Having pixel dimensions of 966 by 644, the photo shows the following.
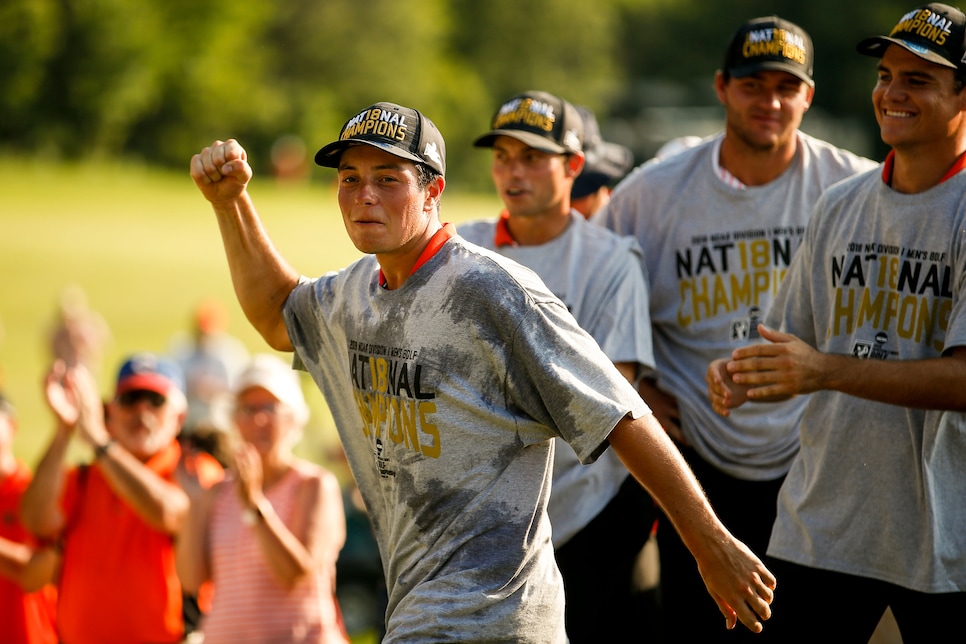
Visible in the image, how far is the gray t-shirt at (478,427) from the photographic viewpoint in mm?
3480

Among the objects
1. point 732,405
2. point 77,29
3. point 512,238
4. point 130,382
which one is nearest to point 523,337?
point 732,405

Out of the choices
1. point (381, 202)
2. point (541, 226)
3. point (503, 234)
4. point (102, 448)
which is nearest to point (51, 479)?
point (102, 448)

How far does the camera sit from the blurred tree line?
1876 inches

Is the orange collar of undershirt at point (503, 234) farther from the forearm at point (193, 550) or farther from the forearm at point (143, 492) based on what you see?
the forearm at point (143, 492)

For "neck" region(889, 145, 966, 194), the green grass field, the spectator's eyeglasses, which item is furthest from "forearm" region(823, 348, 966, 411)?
the green grass field

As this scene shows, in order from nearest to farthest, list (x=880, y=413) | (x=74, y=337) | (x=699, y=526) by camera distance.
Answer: (x=699, y=526) < (x=880, y=413) < (x=74, y=337)

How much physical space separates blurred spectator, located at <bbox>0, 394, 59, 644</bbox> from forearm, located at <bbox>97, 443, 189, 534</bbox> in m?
0.49

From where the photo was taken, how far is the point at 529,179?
5215 mm

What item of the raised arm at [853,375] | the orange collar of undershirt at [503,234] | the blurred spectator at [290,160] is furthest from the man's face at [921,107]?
the blurred spectator at [290,160]

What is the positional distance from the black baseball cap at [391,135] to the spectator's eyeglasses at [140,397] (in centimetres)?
287

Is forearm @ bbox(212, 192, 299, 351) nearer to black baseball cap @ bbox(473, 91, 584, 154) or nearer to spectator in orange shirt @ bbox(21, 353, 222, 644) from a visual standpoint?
black baseball cap @ bbox(473, 91, 584, 154)

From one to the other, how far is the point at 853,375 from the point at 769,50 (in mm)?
1697

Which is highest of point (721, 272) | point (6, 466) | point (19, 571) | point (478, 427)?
point (721, 272)

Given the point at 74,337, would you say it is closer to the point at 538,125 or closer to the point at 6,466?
the point at 6,466
